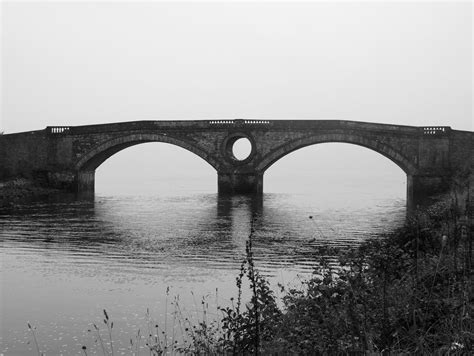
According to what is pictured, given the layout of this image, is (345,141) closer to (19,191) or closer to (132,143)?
(132,143)

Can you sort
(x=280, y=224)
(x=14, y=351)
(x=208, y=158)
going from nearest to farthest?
(x=14, y=351), (x=280, y=224), (x=208, y=158)

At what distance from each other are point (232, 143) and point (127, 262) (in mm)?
30797

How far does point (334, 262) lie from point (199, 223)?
11.3 meters

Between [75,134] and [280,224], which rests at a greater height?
[75,134]

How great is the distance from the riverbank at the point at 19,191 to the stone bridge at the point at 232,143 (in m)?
1.83

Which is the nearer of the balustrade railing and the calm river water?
the calm river water

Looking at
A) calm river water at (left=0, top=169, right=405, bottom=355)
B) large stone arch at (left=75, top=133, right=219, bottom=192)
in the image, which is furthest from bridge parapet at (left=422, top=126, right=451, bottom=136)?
large stone arch at (left=75, top=133, right=219, bottom=192)

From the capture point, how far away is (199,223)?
23.5 meters

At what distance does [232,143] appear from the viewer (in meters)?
43.8

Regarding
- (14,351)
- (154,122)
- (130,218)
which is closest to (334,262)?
(14,351)

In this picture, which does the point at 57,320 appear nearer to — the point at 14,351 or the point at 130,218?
the point at 14,351

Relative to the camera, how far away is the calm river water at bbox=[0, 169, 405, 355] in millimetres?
8297

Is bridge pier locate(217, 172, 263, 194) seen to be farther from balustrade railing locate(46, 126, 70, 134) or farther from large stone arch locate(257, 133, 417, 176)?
balustrade railing locate(46, 126, 70, 134)

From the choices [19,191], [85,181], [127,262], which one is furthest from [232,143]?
[127,262]
